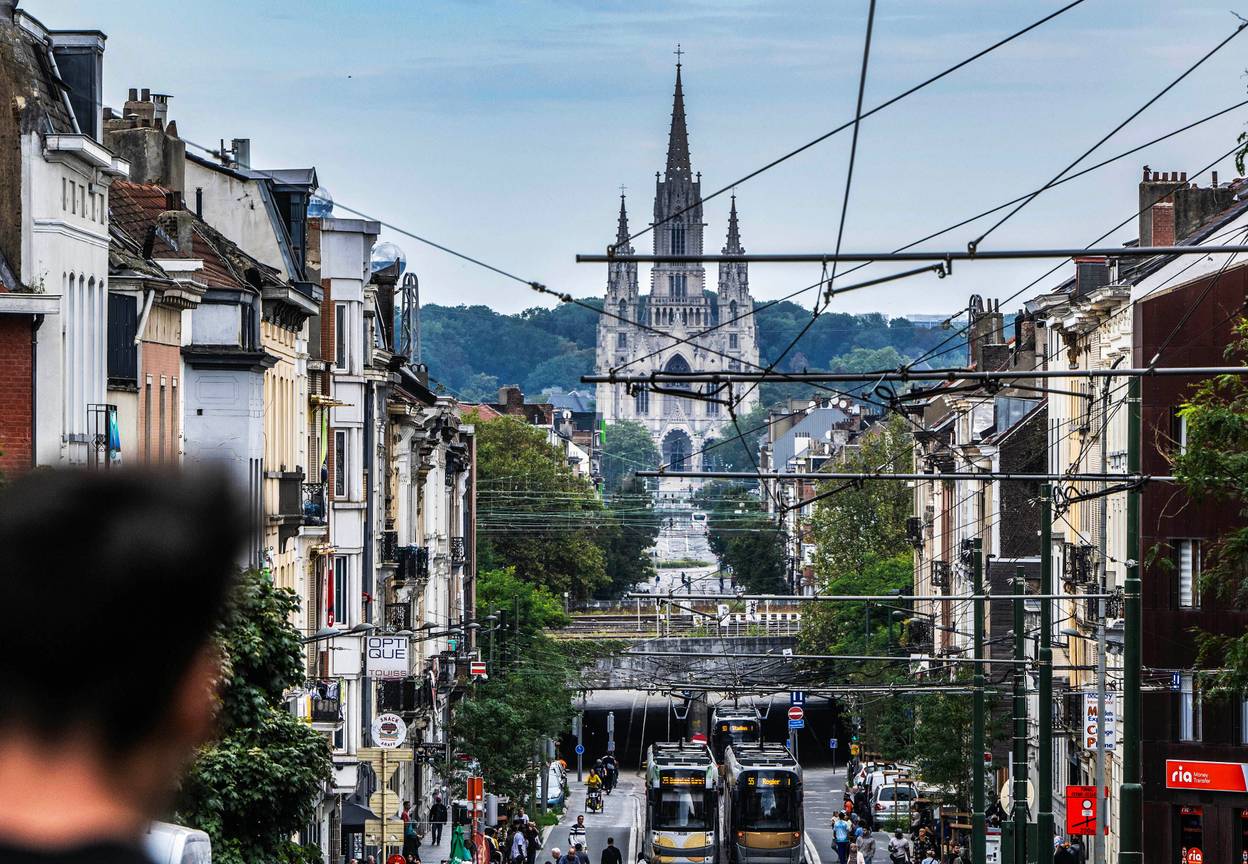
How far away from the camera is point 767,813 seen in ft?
186

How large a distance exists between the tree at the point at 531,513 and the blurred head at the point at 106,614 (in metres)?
102

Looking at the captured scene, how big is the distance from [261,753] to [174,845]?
2148cm

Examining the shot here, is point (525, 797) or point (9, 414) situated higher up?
point (9, 414)

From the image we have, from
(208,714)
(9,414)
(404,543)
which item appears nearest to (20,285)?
(9,414)

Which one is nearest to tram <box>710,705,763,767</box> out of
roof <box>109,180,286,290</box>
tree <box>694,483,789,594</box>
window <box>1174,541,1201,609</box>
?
window <box>1174,541,1201,609</box>

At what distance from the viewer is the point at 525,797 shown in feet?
214

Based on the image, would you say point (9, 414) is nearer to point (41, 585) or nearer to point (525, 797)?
point (41, 585)

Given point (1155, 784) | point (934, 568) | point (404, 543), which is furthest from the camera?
point (934, 568)

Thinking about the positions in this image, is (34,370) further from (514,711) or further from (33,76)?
(514,711)

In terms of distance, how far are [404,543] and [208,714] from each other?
56.9 meters

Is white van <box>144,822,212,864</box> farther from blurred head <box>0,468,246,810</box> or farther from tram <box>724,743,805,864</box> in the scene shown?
tram <box>724,743,805,864</box>

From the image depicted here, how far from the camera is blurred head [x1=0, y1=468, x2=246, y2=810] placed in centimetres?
259

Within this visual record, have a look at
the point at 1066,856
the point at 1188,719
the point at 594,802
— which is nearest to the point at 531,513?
the point at 594,802

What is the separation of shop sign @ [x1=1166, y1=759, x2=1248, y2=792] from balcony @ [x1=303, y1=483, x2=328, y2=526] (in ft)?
50.1
